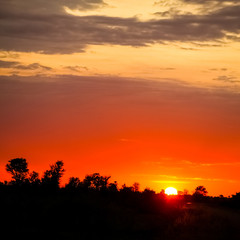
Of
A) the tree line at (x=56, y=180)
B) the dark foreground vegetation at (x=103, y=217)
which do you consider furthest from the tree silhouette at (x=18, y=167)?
the dark foreground vegetation at (x=103, y=217)

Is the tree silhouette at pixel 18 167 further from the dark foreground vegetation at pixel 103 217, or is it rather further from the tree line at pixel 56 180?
the dark foreground vegetation at pixel 103 217

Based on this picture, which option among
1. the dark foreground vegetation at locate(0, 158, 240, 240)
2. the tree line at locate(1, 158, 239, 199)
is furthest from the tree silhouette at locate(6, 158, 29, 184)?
the dark foreground vegetation at locate(0, 158, 240, 240)

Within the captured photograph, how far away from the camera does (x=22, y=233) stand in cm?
2844

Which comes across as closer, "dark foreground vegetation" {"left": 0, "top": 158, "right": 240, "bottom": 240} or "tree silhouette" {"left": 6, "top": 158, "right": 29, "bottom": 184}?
"dark foreground vegetation" {"left": 0, "top": 158, "right": 240, "bottom": 240}

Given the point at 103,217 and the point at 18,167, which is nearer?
the point at 103,217

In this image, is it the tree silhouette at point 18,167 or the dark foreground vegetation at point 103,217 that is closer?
the dark foreground vegetation at point 103,217

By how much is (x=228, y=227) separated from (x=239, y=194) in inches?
741

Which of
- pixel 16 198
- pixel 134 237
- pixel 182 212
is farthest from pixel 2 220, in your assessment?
pixel 182 212

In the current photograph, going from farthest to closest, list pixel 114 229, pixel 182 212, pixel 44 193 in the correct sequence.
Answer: pixel 44 193, pixel 182 212, pixel 114 229

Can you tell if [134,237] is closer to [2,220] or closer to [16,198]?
[2,220]

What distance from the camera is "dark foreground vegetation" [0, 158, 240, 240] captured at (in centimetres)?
2938

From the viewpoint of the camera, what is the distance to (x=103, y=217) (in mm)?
32969

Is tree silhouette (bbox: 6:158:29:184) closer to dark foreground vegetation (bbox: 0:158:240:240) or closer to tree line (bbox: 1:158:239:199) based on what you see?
tree line (bbox: 1:158:239:199)

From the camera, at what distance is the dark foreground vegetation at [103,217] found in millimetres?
29375
